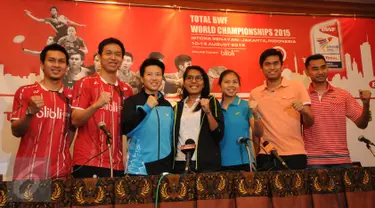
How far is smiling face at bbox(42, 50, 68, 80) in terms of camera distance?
2.52 metres

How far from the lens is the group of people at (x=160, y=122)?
2.35 m

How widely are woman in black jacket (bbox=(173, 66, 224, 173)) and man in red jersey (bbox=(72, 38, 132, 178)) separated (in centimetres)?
40

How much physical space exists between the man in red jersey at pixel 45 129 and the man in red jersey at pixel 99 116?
0.10m

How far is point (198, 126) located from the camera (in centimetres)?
255

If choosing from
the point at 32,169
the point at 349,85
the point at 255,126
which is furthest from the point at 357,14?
the point at 32,169

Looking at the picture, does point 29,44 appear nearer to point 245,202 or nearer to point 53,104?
point 53,104

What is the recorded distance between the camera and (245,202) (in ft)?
6.42

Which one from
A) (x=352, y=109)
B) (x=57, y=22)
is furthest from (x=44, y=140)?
(x=352, y=109)

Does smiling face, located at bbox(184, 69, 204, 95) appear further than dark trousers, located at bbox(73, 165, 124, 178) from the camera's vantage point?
Yes

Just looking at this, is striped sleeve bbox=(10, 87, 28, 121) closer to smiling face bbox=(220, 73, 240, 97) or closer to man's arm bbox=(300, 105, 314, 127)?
smiling face bbox=(220, 73, 240, 97)

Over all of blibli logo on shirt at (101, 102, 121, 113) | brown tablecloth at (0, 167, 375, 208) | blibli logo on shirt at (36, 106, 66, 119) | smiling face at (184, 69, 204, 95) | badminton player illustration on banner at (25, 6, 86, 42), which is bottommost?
brown tablecloth at (0, 167, 375, 208)

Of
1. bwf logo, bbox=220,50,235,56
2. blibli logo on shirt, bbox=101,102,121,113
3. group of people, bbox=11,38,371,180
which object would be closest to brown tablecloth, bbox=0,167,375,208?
group of people, bbox=11,38,371,180

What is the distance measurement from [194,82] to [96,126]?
76 centimetres

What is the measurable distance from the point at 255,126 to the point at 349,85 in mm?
1711
